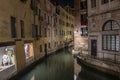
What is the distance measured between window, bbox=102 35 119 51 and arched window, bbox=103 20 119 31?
87 centimetres

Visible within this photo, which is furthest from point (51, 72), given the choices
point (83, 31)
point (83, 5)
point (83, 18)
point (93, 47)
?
point (83, 5)

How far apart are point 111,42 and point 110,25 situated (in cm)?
190

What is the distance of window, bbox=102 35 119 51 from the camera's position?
50.3 feet

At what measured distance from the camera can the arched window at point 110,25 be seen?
15.4 meters

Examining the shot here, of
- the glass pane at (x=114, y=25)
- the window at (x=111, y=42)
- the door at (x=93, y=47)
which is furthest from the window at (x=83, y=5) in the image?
the glass pane at (x=114, y=25)

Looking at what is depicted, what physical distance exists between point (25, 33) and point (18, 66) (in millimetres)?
4405

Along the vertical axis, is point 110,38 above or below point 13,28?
below

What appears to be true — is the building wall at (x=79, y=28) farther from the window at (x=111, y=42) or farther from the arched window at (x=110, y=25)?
the arched window at (x=110, y=25)

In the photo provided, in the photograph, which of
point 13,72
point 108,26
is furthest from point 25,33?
point 108,26

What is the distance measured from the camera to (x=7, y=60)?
13078 mm

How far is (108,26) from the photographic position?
16500 millimetres

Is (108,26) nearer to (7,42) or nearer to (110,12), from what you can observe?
(110,12)

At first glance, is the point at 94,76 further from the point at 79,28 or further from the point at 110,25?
the point at 79,28

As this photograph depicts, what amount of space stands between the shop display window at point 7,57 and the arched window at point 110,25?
10466mm
